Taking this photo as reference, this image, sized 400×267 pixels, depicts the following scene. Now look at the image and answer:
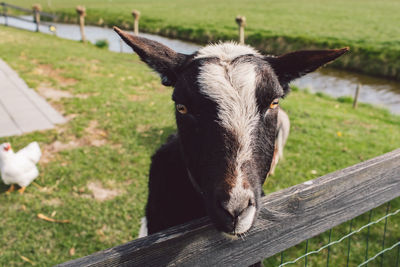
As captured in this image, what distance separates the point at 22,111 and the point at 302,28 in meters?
23.1

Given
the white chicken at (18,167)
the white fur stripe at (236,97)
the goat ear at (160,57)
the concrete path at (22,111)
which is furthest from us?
the concrete path at (22,111)

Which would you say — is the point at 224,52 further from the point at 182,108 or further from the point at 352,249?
the point at 352,249

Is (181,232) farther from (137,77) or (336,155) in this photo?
(137,77)

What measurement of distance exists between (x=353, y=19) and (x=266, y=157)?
32.7 meters

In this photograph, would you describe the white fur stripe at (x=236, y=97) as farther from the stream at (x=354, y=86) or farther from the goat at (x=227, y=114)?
the stream at (x=354, y=86)

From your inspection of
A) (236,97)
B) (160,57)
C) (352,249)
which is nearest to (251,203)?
(236,97)

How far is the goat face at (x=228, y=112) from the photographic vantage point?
1.55 meters

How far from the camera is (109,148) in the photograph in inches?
250

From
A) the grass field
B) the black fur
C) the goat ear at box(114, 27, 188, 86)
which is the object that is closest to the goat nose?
the black fur

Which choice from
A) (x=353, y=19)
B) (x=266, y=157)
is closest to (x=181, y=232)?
(x=266, y=157)

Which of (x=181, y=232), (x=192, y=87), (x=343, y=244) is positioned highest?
(x=192, y=87)

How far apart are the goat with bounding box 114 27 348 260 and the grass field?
12.3 meters

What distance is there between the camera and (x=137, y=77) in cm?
1163

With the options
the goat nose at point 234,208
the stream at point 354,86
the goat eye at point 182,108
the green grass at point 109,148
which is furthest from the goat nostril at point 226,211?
the stream at point 354,86
